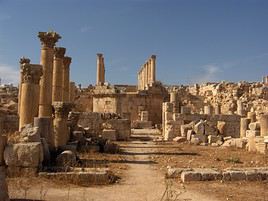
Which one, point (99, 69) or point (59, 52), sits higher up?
point (99, 69)

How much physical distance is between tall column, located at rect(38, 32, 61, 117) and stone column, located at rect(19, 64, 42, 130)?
98.4 inches

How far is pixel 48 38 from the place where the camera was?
17203 millimetres

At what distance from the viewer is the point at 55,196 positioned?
805cm

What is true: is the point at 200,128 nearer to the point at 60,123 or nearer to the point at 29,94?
the point at 60,123

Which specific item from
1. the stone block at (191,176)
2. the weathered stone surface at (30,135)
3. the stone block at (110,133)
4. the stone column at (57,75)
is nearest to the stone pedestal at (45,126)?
the weathered stone surface at (30,135)

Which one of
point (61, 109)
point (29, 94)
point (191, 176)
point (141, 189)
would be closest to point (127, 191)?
point (141, 189)

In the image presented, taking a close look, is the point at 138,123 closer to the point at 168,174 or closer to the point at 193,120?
the point at 193,120

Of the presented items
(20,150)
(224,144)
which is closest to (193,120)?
(224,144)

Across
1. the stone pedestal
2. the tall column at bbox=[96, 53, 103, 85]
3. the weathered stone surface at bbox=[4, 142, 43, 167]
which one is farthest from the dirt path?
the tall column at bbox=[96, 53, 103, 85]

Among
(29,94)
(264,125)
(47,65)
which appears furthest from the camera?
(264,125)

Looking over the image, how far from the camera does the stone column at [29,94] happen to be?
14406 mm

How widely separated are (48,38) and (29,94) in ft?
12.3

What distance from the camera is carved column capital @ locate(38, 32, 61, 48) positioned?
1714 cm

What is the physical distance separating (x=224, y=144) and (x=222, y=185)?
11593 mm
